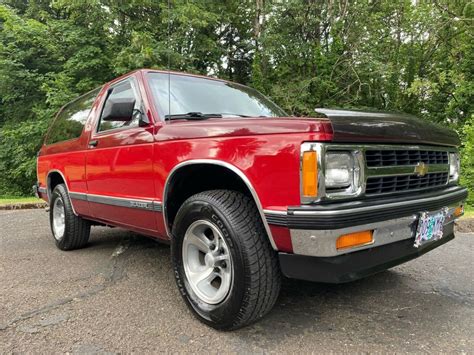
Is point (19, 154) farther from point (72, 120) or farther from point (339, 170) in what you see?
point (339, 170)

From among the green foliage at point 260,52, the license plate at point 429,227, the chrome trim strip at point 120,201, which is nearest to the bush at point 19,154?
the green foliage at point 260,52

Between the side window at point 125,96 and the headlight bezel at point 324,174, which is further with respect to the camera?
the side window at point 125,96

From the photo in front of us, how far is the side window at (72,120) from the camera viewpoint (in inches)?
159

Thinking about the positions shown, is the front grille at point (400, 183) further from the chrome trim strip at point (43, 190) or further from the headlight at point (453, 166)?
the chrome trim strip at point (43, 190)

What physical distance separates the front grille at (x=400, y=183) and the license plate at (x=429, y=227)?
0.62ft

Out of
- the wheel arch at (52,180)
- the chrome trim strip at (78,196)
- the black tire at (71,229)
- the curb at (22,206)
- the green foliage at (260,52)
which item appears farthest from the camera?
the green foliage at (260,52)

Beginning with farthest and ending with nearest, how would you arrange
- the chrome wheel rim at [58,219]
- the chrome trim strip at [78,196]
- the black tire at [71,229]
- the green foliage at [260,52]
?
the green foliage at [260,52], the chrome wheel rim at [58,219], the black tire at [71,229], the chrome trim strip at [78,196]

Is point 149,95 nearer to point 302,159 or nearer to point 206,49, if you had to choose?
point 302,159

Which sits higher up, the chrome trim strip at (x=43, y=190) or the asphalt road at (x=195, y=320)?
the chrome trim strip at (x=43, y=190)

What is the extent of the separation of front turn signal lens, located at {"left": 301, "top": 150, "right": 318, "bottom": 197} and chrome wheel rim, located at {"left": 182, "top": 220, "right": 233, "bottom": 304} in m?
0.64

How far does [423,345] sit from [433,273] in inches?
56.5

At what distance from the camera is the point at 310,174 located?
1.82 meters

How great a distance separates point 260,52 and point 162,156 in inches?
589

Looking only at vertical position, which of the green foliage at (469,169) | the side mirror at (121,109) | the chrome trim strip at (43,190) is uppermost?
the side mirror at (121,109)
